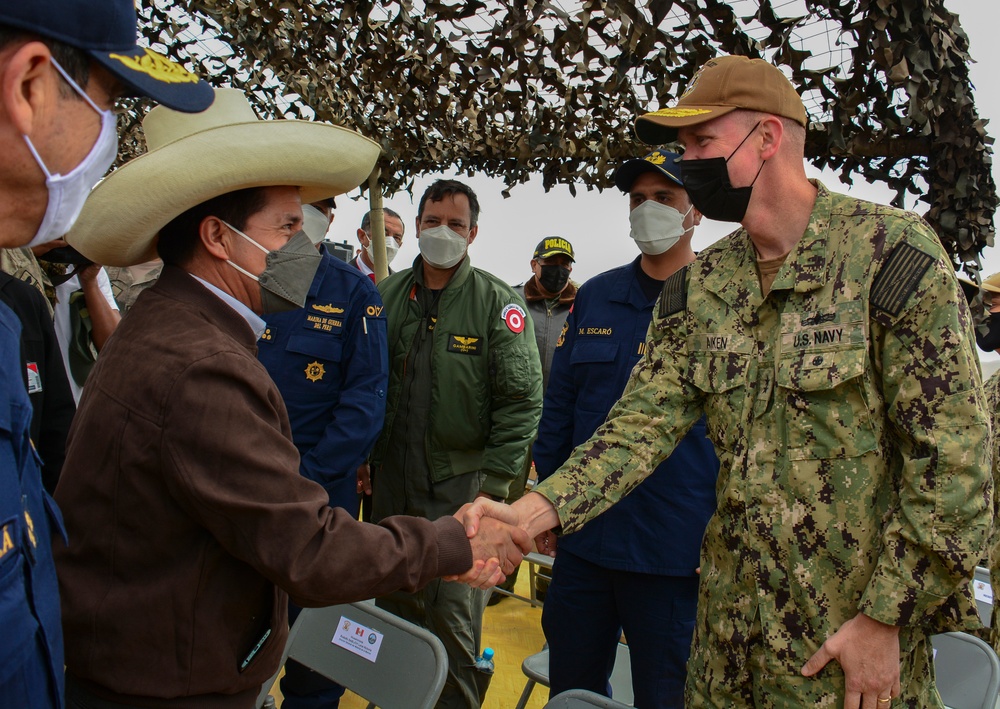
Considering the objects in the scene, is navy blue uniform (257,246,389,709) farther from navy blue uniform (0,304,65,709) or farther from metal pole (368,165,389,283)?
navy blue uniform (0,304,65,709)

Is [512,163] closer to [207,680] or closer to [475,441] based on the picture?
[475,441]

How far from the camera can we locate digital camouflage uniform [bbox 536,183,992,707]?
1.47 meters

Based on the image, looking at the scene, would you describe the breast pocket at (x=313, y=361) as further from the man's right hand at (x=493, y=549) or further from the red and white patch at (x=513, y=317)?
the man's right hand at (x=493, y=549)

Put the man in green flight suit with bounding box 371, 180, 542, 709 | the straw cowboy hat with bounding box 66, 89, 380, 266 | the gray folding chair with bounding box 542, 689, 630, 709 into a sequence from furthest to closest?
the man in green flight suit with bounding box 371, 180, 542, 709, the gray folding chair with bounding box 542, 689, 630, 709, the straw cowboy hat with bounding box 66, 89, 380, 266

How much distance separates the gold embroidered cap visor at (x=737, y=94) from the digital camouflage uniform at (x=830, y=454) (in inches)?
10.3

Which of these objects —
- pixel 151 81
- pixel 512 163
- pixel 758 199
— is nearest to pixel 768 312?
pixel 758 199

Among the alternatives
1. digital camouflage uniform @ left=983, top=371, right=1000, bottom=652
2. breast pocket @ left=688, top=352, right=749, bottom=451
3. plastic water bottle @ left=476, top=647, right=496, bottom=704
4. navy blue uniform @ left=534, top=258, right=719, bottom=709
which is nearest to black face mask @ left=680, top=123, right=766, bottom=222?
breast pocket @ left=688, top=352, right=749, bottom=451

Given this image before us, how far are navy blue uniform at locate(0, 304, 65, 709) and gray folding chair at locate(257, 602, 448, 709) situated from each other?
38.5 inches

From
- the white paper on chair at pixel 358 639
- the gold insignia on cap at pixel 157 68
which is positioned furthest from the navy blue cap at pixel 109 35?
the white paper on chair at pixel 358 639

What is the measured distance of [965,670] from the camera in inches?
89.7

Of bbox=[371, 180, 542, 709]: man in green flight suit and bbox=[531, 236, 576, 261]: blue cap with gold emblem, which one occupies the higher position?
bbox=[531, 236, 576, 261]: blue cap with gold emblem

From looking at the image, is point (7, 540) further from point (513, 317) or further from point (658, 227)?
point (513, 317)

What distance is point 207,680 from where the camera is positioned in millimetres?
1513

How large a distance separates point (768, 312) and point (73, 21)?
4.97 feet
